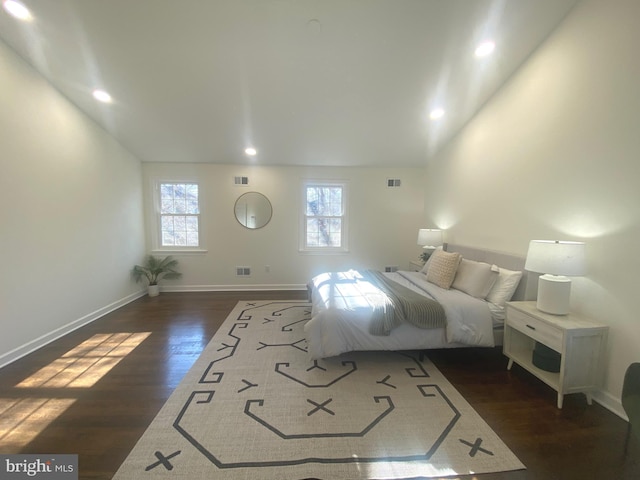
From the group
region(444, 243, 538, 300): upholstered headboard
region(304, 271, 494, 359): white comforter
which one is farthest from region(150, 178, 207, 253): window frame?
region(444, 243, 538, 300): upholstered headboard

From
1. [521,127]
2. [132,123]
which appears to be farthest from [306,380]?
[132,123]

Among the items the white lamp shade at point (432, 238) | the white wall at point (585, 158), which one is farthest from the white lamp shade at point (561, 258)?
the white lamp shade at point (432, 238)

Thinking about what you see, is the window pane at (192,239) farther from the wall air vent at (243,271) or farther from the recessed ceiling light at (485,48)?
the recessed ceiling light at (485,48)

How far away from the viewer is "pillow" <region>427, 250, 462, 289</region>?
2965 mm

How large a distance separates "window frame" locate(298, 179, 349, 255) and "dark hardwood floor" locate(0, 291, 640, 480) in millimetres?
2449

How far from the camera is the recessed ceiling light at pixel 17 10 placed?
6.67ft

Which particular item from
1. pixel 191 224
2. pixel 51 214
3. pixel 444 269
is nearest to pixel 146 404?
pixel 51 214

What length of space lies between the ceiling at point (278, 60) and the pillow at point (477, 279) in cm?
209

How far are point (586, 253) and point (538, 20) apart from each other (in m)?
2.10

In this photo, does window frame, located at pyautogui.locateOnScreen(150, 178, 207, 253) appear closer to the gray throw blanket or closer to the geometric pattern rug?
the geometric pattern rug

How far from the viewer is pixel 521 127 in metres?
2.70

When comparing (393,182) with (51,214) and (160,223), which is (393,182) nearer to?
(160,223)

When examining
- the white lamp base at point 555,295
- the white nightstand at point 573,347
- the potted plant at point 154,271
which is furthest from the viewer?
the potted plant at point 154,271

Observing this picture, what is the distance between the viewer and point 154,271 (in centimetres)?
441
